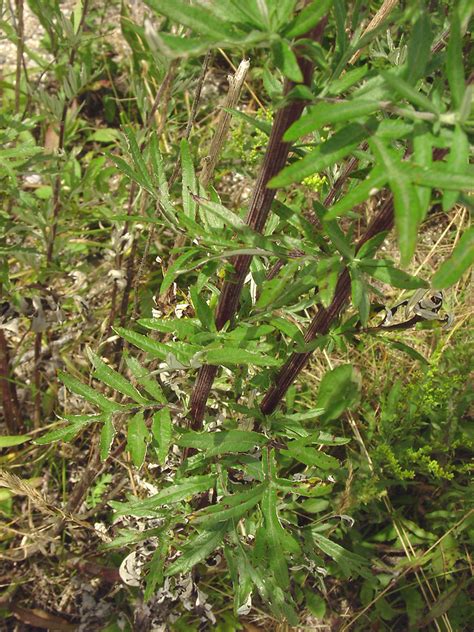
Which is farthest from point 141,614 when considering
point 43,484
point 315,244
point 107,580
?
point 315,244

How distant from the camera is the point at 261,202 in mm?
1074

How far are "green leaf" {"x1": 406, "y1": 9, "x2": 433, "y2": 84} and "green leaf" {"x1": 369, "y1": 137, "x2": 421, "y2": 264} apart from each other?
0.44 ft

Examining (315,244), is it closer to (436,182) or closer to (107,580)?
(436,182)

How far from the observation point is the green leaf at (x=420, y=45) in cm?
82

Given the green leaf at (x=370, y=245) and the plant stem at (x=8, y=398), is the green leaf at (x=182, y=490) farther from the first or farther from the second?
the plant stem at (x=8, y=398)

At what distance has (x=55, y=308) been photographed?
1.90 metres

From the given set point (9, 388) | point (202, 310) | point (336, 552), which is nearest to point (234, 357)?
point (202, 310)

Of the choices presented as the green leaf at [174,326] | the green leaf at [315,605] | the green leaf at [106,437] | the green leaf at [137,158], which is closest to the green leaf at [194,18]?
the green leaf at [137,158]

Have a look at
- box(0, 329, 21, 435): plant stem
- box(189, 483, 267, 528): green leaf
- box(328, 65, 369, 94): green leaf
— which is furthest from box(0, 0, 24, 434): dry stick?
box(328, 65, 369, 94): green leaf

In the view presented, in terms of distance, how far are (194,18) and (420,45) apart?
296 mm

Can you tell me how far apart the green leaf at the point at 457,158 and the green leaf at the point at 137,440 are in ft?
2.55

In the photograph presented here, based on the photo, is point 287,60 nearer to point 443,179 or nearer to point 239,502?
point 443,179

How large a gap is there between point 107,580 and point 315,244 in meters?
1.44

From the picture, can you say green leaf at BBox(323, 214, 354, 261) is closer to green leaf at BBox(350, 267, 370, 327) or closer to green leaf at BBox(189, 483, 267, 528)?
green leaf at BBox(350, 267, 370, 327)
